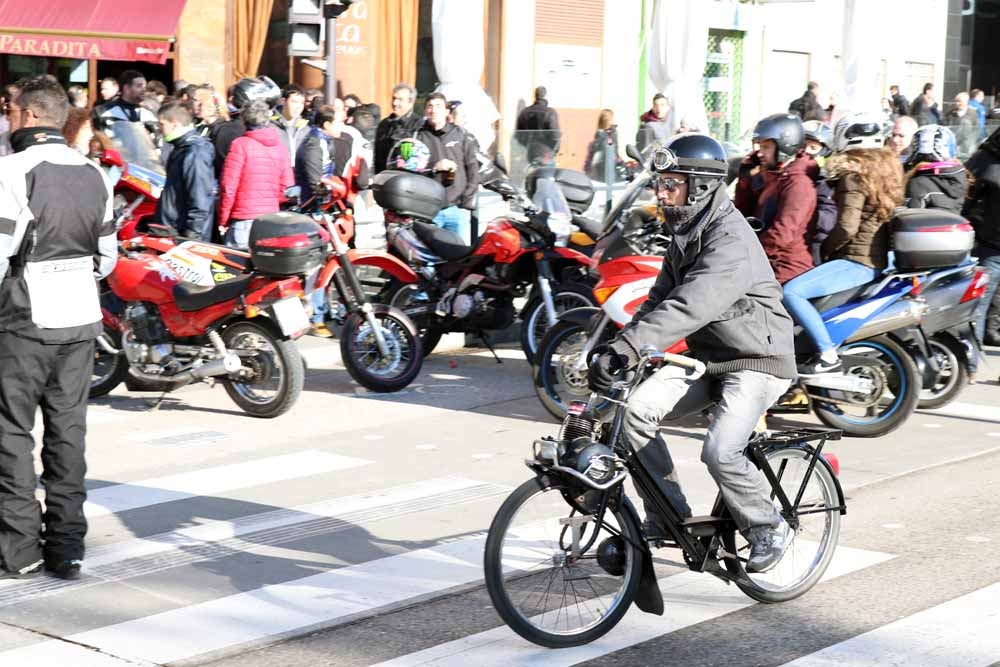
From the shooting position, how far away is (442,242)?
37.4ft

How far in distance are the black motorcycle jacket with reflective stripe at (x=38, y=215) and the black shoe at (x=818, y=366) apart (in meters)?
4.39

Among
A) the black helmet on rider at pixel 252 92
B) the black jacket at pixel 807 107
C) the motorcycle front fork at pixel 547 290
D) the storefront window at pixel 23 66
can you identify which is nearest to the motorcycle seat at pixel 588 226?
the motorcycle front fork at pixel 547 290

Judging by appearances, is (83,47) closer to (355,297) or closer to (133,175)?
(133,175)

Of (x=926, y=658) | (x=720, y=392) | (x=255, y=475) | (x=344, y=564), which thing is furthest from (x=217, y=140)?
(x=926, y=658)

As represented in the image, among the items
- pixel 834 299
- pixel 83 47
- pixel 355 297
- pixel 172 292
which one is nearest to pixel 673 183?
pixel 834 299

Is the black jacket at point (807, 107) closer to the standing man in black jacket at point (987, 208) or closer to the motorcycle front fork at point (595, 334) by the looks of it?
the standing man in black jacket at point (987, 208)

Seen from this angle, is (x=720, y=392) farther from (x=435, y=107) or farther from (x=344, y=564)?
(x=435, y=107)

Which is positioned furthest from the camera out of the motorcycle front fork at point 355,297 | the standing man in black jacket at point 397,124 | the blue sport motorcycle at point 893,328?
the standing man in black jacket at point 397,124

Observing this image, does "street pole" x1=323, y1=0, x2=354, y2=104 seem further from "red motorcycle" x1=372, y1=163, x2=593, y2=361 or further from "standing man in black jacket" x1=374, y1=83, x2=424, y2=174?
"red motorcycle" x1=372, y1=163, x2=593, y2=361

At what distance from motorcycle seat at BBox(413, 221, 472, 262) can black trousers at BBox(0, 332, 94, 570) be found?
5.18 metres

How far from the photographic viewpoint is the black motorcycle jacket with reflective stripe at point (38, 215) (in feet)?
20.1

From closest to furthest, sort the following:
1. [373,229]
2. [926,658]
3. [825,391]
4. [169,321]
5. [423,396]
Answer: [926,658] < [825,391] < [169,321] < [423,396] < [373,229]

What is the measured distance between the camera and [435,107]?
12977 mm

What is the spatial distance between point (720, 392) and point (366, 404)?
15.9 ft
